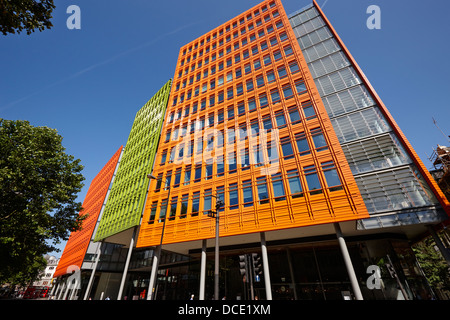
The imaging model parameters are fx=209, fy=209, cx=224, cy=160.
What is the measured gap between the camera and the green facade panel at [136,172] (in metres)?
27.8

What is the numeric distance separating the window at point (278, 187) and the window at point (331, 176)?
12.2 ft

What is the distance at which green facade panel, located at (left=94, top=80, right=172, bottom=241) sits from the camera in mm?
27812

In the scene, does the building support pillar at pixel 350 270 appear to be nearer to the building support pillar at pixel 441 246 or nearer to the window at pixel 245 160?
the building support pillar at pixel 441 246

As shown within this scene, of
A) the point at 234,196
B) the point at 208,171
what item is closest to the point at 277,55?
the point at 208,171

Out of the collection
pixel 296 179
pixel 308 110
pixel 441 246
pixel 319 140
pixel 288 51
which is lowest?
pixel 441 246

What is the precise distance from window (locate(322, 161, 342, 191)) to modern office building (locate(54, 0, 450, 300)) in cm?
9

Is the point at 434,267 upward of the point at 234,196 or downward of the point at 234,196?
downward

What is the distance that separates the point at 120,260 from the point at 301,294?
3355 centimetres

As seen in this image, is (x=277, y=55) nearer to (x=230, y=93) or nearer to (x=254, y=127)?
(x=230, y=93)

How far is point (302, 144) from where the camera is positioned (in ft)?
65.8

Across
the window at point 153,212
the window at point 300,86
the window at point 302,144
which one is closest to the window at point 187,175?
the window at point 153,212

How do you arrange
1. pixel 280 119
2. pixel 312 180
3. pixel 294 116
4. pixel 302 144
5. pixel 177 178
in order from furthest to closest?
pixel 177 178 → pixel 280 119 → pixel 294 116 → pixel 302 144 → pixel 312 180

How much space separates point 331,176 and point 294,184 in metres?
3.03
